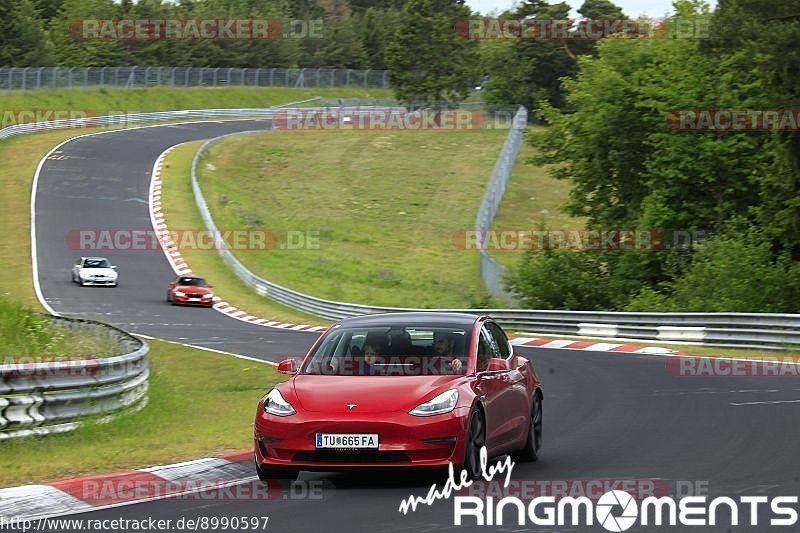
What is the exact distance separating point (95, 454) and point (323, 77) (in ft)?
348

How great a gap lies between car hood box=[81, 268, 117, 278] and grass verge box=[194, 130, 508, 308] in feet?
22.5

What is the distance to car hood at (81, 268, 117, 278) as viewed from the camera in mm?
45775

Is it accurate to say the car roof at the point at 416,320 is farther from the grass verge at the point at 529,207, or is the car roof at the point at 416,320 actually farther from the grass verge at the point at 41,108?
the grass verge at the point at 529,207

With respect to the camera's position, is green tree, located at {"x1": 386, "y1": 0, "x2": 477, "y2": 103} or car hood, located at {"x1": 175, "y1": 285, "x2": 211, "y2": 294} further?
green tree, located at {"x1": 386, "y1": 0, "x2": 477, "y2": 103}

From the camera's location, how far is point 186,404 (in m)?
19.2

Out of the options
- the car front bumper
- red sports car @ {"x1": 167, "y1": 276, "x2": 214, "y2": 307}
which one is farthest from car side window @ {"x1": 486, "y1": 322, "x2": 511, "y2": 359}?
red sports car @ {"x1": 167, "y1": 276, "x2": 214, "y2": 307}

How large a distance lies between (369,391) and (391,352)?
761mm

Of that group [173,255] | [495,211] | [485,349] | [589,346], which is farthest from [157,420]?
[495,211]

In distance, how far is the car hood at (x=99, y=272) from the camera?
4578 centimetres

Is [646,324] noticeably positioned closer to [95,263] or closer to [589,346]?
[589,346]

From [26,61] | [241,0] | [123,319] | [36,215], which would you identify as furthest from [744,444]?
[241,0]

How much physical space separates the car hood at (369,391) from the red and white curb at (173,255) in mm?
25065

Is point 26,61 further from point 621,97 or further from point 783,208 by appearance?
point 783,208

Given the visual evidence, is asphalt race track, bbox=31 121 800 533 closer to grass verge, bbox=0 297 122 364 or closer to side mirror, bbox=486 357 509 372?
side mirror, bbox=486 357 509 372
